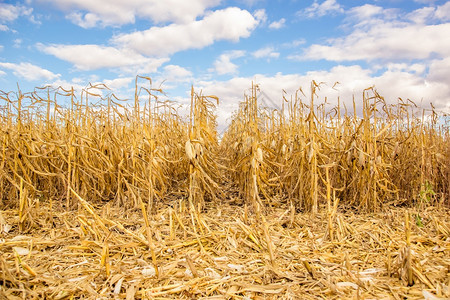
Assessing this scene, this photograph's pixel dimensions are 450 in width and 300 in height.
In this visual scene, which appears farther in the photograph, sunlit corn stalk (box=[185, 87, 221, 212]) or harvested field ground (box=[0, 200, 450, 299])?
sunlit corn stalk (box=[185, 87, 221, 212])

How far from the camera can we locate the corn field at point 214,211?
71.0 inches

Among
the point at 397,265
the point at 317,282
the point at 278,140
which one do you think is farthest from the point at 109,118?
the point at 397,265

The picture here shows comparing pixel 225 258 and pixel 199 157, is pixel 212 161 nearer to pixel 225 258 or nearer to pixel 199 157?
pixel 199 157

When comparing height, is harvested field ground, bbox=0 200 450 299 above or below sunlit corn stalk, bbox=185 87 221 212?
below

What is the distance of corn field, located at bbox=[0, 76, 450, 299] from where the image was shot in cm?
180

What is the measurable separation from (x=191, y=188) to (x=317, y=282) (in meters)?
1.69

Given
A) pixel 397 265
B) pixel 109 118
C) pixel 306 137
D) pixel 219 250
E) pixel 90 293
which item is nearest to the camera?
pixel 90 293

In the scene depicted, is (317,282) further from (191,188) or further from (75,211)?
(75,211)

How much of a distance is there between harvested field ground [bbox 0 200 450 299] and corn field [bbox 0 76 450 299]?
0.01 metres

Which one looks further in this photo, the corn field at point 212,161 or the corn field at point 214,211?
the corn field at point 212,161

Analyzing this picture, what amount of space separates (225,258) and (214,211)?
112 cm

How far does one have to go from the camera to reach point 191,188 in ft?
10.3

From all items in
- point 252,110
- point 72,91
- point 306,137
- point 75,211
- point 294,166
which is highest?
point 72,91

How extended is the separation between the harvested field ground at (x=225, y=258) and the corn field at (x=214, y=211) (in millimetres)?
12
